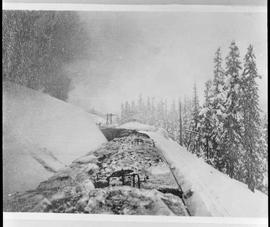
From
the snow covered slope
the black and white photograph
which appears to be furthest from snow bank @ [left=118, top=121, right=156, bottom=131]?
the snow covered slope

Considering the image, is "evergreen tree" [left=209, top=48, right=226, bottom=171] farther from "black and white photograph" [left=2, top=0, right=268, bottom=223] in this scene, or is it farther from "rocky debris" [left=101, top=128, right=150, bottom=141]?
"rocky debris" [left=101, top=128, right=150, bottom=141]

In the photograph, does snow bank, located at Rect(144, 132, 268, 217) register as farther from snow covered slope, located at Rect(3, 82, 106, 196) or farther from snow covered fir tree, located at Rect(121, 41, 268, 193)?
snow covered slope, located at Rect(3, 82, 106, 196)

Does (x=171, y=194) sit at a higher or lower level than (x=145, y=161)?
lower

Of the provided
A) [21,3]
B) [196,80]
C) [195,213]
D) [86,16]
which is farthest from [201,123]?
[21,3]

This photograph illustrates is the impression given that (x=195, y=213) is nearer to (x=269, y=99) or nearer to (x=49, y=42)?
(x=269, y=99)

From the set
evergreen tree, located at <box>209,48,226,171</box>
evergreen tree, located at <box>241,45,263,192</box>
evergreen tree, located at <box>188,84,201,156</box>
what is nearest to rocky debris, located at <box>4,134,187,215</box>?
evergreen tree, located at <box>188,84,201,156</box>

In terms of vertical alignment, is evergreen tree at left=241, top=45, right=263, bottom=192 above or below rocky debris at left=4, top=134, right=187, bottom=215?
above
